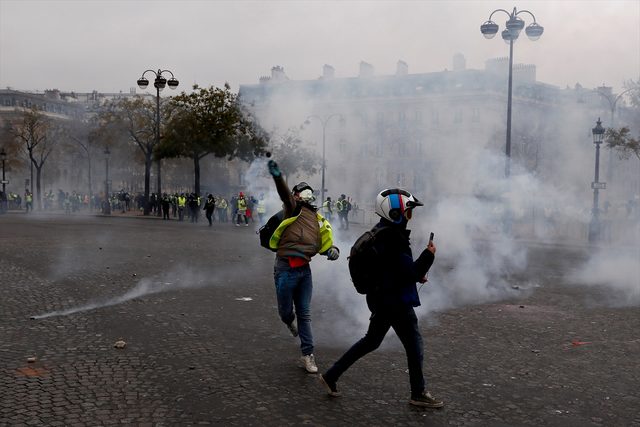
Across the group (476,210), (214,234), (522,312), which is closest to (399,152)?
(214,234)

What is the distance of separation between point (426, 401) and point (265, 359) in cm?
186

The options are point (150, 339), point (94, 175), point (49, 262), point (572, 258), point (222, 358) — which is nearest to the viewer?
point (222, 358)

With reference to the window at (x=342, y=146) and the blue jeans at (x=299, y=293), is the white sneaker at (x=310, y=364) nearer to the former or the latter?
the blue jeans at (x=299, y=293)

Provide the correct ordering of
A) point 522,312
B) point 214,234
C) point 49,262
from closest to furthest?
point 522,312 → point 49,262 → point 214,234

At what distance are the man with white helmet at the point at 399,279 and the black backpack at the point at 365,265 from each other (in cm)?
2

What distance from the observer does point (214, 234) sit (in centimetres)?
2333

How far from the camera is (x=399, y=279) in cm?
483

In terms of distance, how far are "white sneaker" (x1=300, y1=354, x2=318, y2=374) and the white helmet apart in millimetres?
1665

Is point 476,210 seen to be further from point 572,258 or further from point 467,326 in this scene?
point 467,326

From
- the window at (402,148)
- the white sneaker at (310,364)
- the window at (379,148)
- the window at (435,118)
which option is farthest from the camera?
the window at (379,148)

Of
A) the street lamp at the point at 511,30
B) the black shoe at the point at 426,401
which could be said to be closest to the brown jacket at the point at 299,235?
the black shoe at the point at 426,401

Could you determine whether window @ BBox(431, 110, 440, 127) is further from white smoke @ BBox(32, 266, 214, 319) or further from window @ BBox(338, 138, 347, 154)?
white smoke @ BBox(32, 266, 214, 319)

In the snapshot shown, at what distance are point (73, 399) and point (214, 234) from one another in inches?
730

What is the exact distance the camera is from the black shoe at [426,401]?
490 centimetres
